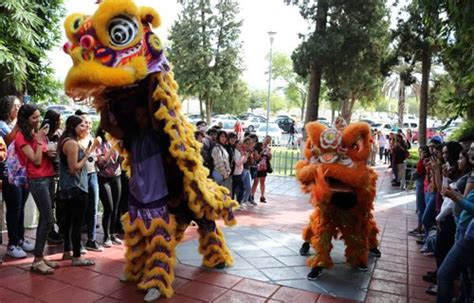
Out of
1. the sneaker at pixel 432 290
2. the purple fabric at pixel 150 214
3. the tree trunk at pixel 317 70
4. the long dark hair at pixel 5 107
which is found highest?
the tree trunk at pixel 317 70

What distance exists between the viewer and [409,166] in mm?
12492

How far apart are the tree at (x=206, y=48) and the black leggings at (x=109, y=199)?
875 inches

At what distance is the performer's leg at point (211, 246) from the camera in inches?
184

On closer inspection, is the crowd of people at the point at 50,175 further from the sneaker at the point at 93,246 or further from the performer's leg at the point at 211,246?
the performer's leg at the point at 211,246

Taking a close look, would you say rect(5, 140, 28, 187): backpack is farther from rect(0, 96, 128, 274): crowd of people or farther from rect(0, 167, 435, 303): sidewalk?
rect(0, 167, 435, 303): sidewalk

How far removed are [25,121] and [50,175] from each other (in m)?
0.61

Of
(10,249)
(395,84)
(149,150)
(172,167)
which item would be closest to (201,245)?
(172,167)

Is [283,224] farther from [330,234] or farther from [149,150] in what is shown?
[149,150]

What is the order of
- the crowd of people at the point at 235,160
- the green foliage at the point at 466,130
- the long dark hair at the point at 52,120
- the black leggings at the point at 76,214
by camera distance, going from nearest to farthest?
1. the black leggings at the point at 76,214
2. the long dark hair at the point at 52,120
3. the green foliage at the point at 466,130
4. the crowd of people at the point at 235,160

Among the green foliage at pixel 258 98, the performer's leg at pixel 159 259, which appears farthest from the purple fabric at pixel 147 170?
the green foliage at pixel 258 98

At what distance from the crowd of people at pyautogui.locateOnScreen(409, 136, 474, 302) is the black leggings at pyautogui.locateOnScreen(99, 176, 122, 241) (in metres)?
3.80

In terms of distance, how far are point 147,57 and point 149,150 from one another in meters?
0.87

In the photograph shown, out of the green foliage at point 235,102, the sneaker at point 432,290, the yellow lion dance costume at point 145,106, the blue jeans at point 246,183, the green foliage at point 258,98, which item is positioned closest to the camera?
the yellow lion dance costume at point 145,106

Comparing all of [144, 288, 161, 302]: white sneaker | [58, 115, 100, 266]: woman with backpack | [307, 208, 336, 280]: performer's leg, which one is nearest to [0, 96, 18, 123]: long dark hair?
[58, 115, 100, 266]: woman with backpack
